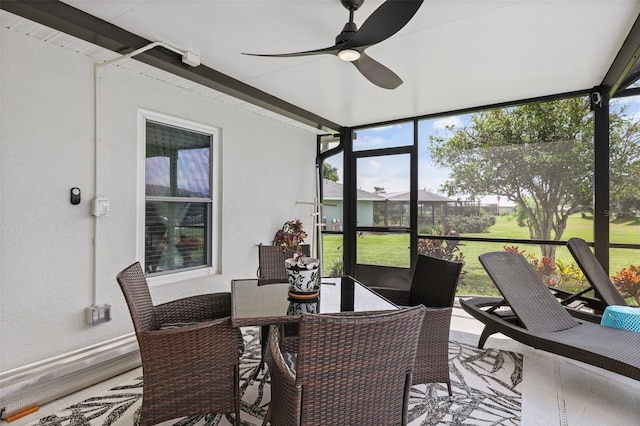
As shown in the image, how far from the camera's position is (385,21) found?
1.85m

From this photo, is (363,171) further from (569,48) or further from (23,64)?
(23,64)

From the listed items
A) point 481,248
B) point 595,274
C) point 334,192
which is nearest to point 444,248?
Answer: point 481,248

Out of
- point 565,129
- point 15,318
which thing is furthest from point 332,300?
point 565,129

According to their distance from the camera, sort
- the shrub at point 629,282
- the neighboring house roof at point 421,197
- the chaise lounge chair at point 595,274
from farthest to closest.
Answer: the neighboring house roof at point 421,197 < the shrub at point 629,282 < the chaise lounge chair at point 595,274

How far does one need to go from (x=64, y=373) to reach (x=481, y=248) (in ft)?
14.9

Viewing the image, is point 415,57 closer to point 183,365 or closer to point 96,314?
point 183,365

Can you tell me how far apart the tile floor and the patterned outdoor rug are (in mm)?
93

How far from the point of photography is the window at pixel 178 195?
3230mm

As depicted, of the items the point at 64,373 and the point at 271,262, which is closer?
the point at 64,373

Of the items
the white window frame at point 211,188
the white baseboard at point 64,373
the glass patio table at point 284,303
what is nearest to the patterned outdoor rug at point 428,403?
the white baseboard at point 64,373

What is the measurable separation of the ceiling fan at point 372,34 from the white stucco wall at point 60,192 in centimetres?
157

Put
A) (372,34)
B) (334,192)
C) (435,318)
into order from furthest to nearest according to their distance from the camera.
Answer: (334,192), (435,318), (372,34)

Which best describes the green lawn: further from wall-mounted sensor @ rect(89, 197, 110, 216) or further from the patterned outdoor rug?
wall-mounted sensor @ rect(89, 197, 110, 216)

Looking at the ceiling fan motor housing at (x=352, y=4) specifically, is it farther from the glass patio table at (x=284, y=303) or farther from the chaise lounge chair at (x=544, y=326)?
the chaise lounge chair at (x=544, y=326)
